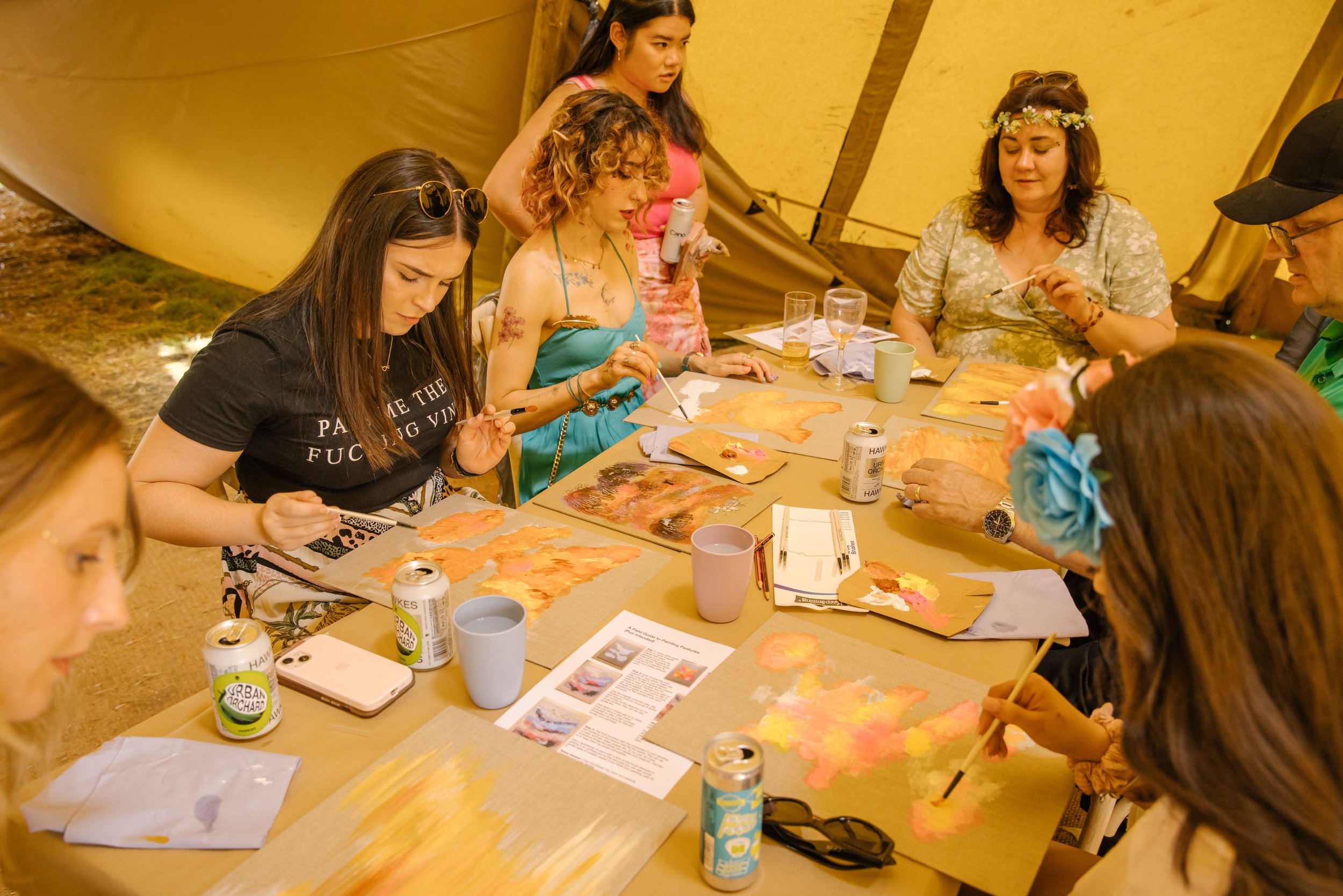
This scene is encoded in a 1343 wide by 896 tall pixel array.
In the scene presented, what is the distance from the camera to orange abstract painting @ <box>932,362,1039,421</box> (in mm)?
2288

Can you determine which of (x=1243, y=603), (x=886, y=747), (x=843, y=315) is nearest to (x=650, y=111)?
(x=843, y=315)

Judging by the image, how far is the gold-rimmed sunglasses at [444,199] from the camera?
167cm

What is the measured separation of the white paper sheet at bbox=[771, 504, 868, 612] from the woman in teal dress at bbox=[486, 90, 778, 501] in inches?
24.9

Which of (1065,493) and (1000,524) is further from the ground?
(1065,493)

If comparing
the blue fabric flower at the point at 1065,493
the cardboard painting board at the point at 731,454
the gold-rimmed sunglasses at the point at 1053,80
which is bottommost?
the cardboard painting board at the point at 731,454

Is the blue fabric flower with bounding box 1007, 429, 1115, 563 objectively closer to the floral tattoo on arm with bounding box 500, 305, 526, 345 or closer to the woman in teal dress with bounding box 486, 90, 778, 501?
the woman in teal dress with bounding box 486, 90, 778, 501

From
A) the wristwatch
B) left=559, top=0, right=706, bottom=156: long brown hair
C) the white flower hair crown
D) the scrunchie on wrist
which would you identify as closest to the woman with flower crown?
the white flower hair crown

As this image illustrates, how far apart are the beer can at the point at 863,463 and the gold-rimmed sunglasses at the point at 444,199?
2.87 ft

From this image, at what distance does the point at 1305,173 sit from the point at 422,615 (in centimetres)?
187

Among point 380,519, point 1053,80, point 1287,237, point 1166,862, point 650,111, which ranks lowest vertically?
point 380,519

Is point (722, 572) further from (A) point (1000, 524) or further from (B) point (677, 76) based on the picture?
(B) point (677, 76)

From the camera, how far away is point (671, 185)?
3207mm

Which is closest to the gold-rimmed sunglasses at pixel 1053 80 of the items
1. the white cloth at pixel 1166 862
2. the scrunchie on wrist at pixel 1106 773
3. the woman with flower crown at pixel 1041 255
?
the woman with flower crown at pixel 1041 255

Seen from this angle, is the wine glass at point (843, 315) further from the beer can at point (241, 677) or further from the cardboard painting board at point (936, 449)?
the beer can at point (241, 677)
